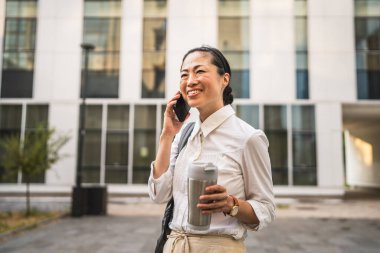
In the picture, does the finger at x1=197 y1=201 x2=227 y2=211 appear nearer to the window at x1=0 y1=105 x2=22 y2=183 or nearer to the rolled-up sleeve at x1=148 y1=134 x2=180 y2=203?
the rolled-up sleeve at x1=148 y1=134 x2=180 y2=203

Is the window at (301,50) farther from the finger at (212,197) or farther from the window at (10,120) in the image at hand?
the finger at (212,197)

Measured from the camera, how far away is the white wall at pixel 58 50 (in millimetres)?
17828

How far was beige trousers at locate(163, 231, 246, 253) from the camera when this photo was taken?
169 cm

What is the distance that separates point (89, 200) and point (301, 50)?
12.6 meters

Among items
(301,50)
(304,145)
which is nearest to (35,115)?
(304,145)

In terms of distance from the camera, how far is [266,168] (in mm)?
1729

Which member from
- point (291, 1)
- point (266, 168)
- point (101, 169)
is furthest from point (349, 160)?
point (266, 168)

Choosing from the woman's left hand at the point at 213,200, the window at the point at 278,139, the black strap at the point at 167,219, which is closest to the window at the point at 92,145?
the window at the point at 278,139

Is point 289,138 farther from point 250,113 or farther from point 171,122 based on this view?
point 171,122

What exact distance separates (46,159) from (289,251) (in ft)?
26.1

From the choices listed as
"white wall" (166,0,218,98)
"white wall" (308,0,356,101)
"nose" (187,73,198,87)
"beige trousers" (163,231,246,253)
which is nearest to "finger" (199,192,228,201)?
"beige trousers" (163,231,246,253)

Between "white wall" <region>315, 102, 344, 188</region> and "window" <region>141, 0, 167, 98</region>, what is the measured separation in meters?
7.91

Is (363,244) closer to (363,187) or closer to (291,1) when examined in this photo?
(291,1)

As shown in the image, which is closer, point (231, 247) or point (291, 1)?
point (231, 247)
